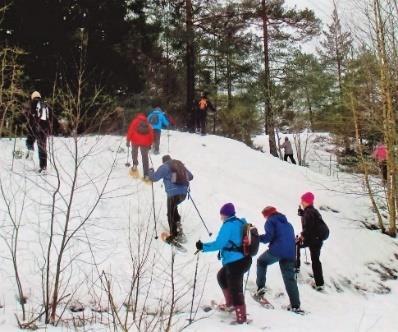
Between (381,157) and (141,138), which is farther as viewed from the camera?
(381,157)

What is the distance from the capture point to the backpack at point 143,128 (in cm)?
1327

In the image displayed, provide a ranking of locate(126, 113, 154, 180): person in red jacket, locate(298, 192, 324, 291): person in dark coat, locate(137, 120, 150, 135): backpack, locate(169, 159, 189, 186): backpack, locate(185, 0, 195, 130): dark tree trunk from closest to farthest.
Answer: locate(298, 192, 324, 291): person in dark coat, locate(169, 159, 189, 186): backpack, locate(126, 113, 154, 180): person in red jacket, locate(137, 120, 150, 135): backpack, locate(185, 0, 195, 130): dark tree trunk

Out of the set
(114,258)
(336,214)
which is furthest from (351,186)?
(114,258)

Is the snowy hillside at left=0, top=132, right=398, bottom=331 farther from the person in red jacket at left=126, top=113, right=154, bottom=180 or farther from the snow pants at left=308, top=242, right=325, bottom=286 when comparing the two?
the person in red jacket at left=126, top=113, right=154, bottom=180

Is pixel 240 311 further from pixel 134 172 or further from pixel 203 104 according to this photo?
pixel 203 104

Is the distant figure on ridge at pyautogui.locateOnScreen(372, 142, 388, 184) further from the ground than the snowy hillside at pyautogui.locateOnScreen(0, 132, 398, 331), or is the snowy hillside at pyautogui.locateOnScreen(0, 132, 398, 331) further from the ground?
the distant figure on ridge at pyautogui.locateOnScreen(372, 142, 388, 184)

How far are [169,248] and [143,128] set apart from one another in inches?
164

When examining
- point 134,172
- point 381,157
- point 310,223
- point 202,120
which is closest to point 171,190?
point 310,223

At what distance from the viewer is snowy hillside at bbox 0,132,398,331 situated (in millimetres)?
7965

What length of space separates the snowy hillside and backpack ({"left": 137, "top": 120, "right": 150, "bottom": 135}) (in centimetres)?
122

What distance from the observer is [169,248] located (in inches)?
399

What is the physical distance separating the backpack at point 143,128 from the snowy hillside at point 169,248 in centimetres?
122

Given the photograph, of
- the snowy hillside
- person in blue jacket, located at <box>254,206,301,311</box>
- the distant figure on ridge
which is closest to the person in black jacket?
the snowy hillside

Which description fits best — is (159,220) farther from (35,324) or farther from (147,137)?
(35,324)
